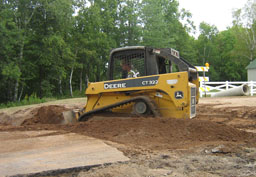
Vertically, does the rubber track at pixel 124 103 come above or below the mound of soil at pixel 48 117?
above

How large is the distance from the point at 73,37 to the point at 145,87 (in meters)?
26.4

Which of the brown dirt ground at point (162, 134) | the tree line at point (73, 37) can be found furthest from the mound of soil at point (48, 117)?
the tree line at point (73, 37)

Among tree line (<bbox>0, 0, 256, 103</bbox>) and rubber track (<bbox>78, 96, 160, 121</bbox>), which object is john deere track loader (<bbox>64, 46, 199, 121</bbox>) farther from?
tree line (<bbox>0, 0, 256, 103</bbox>)

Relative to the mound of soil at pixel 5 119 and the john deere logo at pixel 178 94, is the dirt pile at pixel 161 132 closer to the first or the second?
the john deere logo at pixel 178 94

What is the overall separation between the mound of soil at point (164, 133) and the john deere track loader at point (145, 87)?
411 mm

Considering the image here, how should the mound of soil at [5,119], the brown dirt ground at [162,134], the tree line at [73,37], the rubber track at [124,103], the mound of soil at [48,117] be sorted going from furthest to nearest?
the tree line at [73,37]
the mound of soil at [5,119]
the mound of soil at [48,117]
the rubber track at [124,103]
the brown dirt ground at [162,134]

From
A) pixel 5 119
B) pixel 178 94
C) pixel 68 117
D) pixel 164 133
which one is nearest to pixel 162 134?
pixel 164 133

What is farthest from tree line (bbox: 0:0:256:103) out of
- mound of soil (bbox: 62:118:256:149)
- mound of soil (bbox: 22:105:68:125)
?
mound of soil (bbox: 62:118:256:149)

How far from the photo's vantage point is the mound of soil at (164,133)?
4.98 m

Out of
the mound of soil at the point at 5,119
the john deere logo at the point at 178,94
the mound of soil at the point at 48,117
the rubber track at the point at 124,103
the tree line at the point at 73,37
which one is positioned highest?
the tree line at the point at 73,37

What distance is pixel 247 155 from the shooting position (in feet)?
13.1

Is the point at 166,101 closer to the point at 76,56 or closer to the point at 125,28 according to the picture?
the point at 76,56

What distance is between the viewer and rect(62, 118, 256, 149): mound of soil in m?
4.98

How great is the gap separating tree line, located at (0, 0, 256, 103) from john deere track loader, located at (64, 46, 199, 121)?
1635cm
